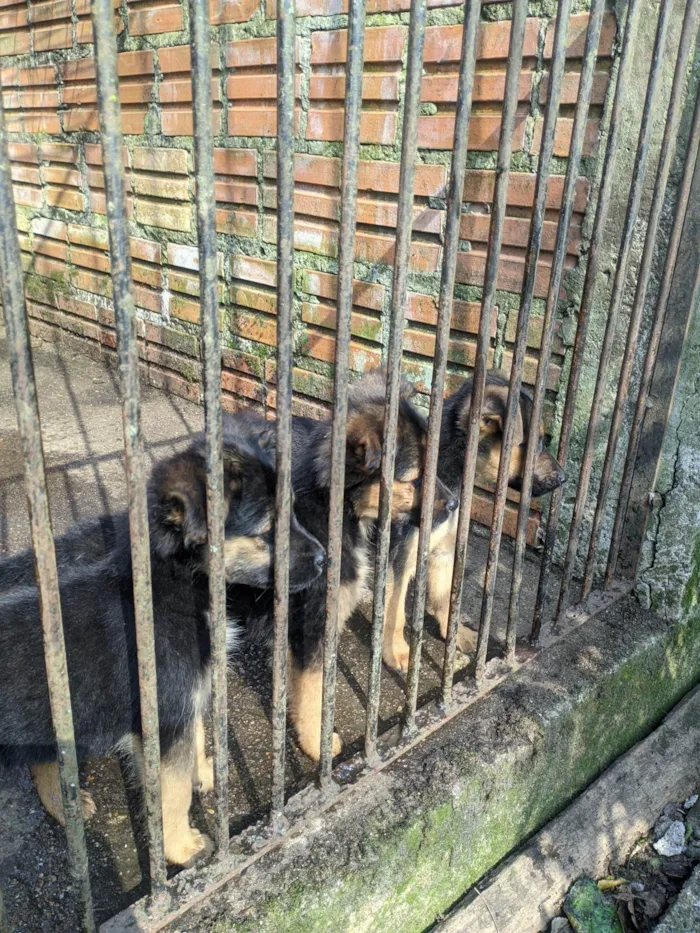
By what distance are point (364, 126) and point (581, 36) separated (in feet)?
4.16

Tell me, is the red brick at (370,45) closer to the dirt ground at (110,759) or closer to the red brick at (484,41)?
the red brick at (484,41)

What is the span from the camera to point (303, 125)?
442 cm

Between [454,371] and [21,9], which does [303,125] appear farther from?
[21,9]

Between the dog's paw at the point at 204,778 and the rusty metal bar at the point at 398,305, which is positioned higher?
Result: the rusty metal bar at the point at 398,305

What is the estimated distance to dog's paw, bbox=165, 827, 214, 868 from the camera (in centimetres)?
217

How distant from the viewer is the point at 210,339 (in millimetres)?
1464

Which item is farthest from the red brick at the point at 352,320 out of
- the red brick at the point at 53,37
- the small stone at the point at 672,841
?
the red brick at the point at 53,37

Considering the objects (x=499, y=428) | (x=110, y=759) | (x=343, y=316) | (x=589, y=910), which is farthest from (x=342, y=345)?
(x=589, y=910)

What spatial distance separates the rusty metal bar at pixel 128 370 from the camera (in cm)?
118

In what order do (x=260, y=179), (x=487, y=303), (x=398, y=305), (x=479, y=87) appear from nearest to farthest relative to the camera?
(x=398, y=305)
(x=487, y=303)
(x=479, y=87)
(x=260, y=179)

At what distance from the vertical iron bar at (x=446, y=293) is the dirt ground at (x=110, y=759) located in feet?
1.64

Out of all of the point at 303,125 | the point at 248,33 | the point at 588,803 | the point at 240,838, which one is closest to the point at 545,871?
the point at 588,803

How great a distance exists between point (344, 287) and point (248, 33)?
3.74 metres

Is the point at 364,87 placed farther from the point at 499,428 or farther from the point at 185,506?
the point at 185,506
